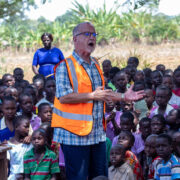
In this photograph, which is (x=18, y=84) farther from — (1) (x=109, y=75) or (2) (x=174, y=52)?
(2) (x=174, y=52)

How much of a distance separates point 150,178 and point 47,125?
1.39 m

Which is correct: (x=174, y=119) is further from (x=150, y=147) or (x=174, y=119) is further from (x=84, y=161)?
(x=84, y=161)

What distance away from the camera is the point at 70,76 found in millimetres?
3336

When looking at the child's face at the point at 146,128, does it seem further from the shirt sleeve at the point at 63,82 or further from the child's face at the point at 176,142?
the shirt sleeve at the point at 63,82

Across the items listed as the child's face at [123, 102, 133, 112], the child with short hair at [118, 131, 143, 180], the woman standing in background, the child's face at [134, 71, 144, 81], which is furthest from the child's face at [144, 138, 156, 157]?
the woman standing in background

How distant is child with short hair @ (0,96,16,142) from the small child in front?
1.45 m

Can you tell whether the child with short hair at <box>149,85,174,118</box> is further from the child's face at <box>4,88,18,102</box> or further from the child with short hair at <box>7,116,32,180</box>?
the child's face at <box>4,88,18,102</box>

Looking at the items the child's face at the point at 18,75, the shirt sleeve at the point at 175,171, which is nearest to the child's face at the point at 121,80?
the shirt sleeve at the point at 175,171

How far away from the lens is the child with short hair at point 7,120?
5.05 metres

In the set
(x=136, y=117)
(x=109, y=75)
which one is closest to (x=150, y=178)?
(x=136, y=117)

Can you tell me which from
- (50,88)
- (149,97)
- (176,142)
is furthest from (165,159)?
(50,88)

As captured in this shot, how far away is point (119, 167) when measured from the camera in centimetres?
437

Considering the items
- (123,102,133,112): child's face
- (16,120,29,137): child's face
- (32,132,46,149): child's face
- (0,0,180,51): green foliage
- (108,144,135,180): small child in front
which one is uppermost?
(0,0,180,51): green foliage

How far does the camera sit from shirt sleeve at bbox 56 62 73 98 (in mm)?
3303
